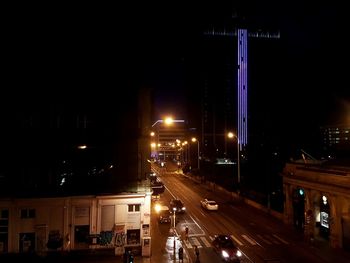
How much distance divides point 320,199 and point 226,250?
39.5 feet

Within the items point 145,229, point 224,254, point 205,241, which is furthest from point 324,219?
point 145,229

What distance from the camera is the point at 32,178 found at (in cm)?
2950

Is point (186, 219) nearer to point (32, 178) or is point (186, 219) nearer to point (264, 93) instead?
point (32, 178)

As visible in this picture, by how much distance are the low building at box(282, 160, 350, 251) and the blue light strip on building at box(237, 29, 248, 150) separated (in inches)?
3643

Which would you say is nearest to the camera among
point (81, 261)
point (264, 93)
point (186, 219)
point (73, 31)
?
point (81, 261)

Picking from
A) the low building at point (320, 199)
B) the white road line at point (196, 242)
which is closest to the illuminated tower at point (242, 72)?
the low building at point (320, 199)

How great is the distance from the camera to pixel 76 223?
28422mm

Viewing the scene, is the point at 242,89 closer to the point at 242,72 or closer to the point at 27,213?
the point at 242,72

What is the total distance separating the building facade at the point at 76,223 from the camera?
27344mm

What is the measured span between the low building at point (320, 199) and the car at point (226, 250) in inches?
339

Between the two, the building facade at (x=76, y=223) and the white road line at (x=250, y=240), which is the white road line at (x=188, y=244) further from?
the white road line at (x=250, y=240)

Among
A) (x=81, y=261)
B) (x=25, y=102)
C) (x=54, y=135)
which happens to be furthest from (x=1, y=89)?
(x=81, y=261)

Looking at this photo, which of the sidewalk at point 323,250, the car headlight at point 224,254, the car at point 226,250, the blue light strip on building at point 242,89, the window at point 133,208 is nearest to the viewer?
the car at point 226,250

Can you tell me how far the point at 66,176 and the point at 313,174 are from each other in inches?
892
